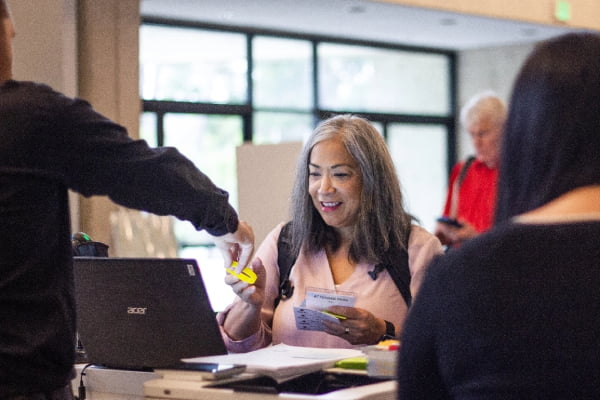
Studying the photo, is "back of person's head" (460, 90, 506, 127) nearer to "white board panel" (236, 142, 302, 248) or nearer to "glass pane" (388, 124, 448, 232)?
"white board panel" (236, 142, 302, 248)

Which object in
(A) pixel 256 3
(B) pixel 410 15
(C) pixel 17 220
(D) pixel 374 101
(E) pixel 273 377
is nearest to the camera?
(C) pixel 17 220

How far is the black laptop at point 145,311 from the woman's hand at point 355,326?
0.49 meters

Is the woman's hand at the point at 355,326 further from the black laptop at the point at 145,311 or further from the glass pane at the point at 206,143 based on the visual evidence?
the glass pane at the point at 206,143

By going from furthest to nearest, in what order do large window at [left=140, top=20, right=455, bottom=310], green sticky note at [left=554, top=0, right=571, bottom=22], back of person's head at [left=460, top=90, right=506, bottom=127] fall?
green sticky note at [left=554, top=0, right=571, bottom=22]
large window at [left=140, top=20, right=455, bottom=310]
back of person's head at [left=460, top=90, right=506, bottom=127]

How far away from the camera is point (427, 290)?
4.41ft

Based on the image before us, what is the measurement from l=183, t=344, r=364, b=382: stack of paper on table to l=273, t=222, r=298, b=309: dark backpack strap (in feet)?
1.75

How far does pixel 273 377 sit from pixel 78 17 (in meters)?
5.38

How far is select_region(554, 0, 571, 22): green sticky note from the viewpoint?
30.4 ft

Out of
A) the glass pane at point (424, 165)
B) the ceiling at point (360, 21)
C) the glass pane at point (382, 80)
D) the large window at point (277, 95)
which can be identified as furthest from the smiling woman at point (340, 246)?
the glass pane at point (424, 165)

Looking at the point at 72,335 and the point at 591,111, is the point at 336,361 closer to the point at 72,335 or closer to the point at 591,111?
the point at 72,335

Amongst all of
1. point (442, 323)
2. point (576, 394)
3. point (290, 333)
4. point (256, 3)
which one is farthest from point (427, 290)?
point (256, 3)

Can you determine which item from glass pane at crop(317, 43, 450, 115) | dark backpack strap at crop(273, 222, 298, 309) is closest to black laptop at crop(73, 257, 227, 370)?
dark backpack strap at crop(273, 222, 298, 309)

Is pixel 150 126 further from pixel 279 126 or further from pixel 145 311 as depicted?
pixel 145 311

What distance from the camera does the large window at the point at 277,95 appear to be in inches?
325
